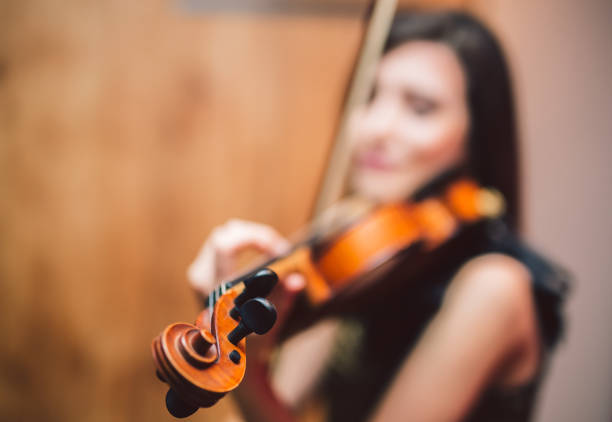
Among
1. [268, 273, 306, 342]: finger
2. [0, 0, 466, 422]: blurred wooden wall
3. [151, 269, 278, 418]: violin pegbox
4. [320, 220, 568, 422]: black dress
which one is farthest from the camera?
[0, 0, 466, 422]: blurred wooden wall

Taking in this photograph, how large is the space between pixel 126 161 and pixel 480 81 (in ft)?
2.57

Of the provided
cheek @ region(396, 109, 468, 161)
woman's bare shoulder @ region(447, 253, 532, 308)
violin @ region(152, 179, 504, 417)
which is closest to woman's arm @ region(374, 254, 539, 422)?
woman's bare shoulder @ region(447, 253, 532, 308)

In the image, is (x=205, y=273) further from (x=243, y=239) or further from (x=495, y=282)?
(x=495, y=282)

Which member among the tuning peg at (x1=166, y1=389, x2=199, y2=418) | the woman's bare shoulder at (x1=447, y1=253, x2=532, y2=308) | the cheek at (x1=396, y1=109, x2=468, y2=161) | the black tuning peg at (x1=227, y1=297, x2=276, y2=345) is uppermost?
the cheek at (x1=396, y1=109, x2=468, y2=161)

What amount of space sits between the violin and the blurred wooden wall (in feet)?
1.24

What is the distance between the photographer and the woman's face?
2.39ft

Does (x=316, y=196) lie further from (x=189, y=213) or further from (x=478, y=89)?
(x=478, y=89)

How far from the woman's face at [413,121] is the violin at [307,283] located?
55 mm

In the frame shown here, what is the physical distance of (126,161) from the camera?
93cm

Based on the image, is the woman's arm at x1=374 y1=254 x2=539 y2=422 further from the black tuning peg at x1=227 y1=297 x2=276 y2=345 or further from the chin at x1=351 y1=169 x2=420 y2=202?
the black tuning peg at x1=227 y1=297 x2=276 y2=345

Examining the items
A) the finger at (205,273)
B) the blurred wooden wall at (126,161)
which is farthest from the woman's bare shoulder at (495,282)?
the blurred wooden wall at (126,161)

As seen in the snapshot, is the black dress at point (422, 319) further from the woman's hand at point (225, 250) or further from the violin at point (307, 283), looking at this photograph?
the woman's hand at point (225, 250)

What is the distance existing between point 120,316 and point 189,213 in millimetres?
305

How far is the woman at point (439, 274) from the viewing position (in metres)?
0.61
